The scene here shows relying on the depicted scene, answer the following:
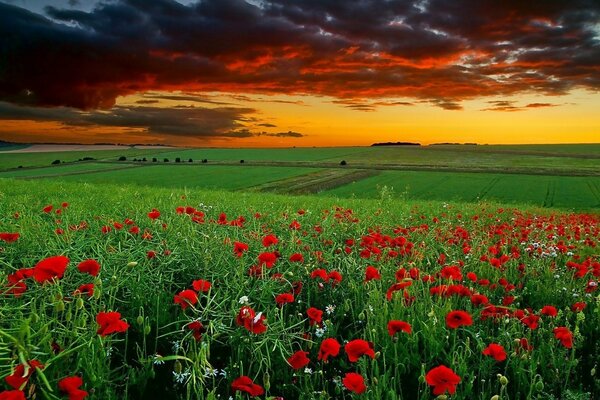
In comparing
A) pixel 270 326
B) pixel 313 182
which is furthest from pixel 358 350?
pixel 313 182

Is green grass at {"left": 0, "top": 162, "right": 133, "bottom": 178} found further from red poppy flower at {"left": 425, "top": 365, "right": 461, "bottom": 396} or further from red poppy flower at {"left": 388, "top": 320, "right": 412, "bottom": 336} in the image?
red poppy flower at {"left": 425, "top": 365, "right": 461, "bottom": 396}

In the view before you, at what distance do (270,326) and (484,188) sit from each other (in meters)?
43.4

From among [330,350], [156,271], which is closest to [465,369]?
[330,350]

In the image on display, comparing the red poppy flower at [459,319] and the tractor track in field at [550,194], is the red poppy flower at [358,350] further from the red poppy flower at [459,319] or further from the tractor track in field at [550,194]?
the tractor track in field at [550,194]

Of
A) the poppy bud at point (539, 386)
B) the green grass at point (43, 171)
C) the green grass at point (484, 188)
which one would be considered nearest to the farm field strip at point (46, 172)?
the green grass at point (43, 171)

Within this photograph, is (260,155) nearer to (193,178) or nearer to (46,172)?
(46,172)

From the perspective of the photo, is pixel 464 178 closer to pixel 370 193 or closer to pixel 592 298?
pixel 370 193

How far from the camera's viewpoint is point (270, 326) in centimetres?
321

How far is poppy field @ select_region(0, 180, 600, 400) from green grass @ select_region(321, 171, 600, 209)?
2618 centimetres

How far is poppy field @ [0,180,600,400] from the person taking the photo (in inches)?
98.3

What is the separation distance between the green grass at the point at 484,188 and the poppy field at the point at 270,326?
85.9 ft

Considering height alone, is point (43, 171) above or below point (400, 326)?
below

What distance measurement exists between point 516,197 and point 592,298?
35533 mm

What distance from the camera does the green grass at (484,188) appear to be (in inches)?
1403
